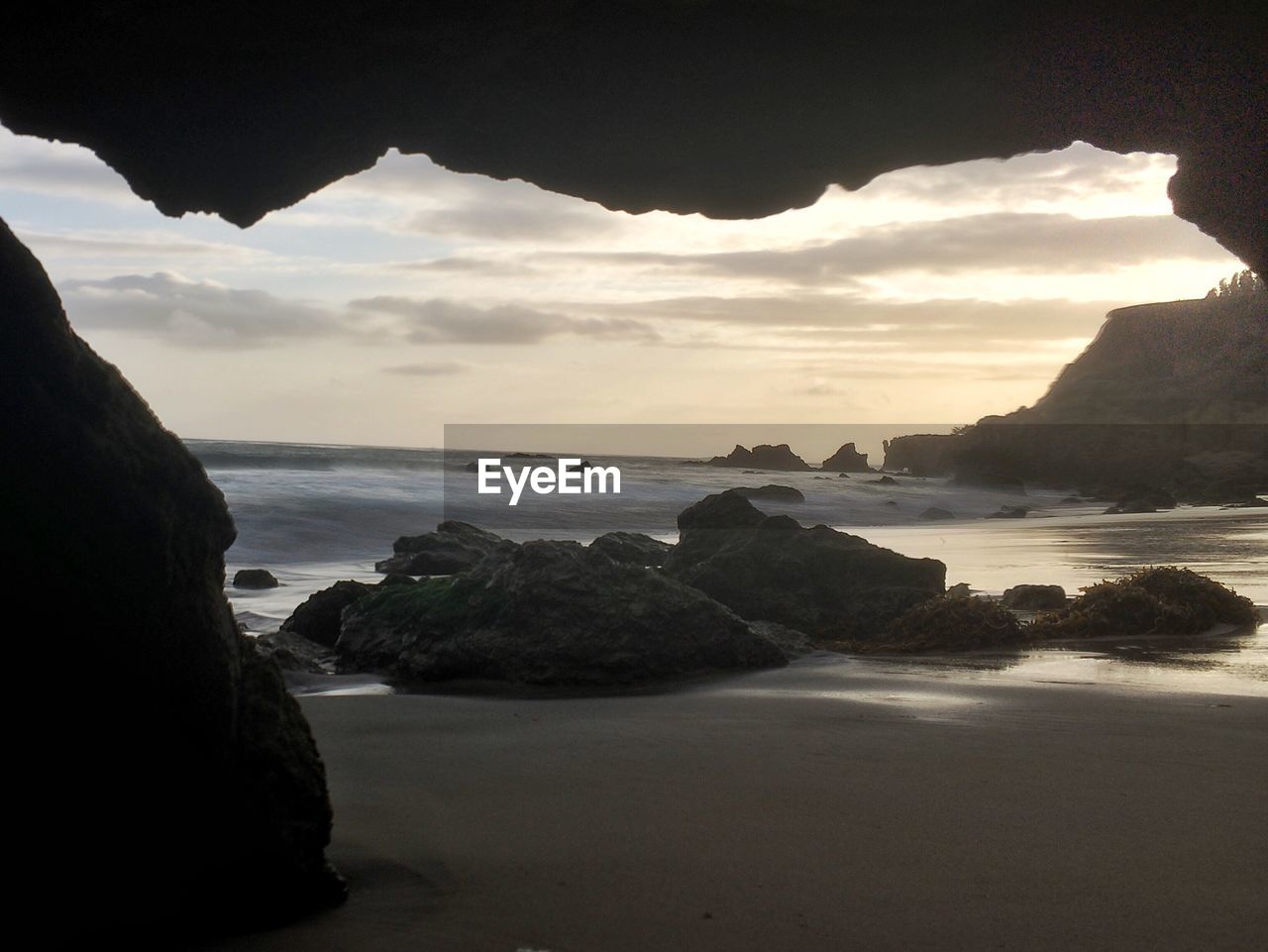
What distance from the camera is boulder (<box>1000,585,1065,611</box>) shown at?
29.9 feet

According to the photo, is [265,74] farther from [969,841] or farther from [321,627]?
[321,627]

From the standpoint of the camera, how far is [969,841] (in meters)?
3.25

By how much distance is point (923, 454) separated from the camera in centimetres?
6456

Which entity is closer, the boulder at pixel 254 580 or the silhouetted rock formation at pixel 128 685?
the silhouetted rock formation at pixel 128 685

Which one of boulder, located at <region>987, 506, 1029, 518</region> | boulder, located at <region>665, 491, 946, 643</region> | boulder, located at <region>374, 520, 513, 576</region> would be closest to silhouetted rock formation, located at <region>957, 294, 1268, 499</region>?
boulder, located at <region>987, 506, 1029, 518</region>

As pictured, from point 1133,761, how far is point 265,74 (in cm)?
398

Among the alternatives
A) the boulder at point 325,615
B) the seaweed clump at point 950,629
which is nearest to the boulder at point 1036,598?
the seaweed clump at point 950,629

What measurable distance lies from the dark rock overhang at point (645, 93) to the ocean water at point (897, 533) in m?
2.56

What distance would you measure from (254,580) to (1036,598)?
25.4ft

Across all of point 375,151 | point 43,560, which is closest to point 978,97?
point 375,151

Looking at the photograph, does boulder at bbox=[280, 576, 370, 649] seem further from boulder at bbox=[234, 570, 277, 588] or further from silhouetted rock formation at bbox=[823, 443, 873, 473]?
silhouetted rock formation at bbox=[823, 443, 873, 473]

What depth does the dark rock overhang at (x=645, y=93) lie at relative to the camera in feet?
12.8

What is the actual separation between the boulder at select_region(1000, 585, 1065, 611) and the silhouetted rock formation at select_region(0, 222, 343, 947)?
7.34m

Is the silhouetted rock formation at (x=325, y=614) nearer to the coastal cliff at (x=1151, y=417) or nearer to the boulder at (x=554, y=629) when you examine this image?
the boulder at (x=554, y=629)
